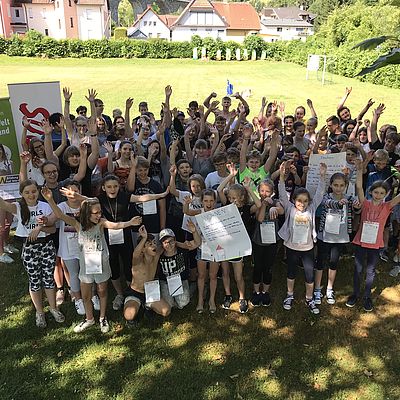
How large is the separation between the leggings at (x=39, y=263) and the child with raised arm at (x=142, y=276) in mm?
1042

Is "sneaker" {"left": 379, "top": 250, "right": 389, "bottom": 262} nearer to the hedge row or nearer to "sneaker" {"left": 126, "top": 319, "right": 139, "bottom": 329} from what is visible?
"sneaker" {"left": 126, "top": 319, "right": 139, "bottom": 329}

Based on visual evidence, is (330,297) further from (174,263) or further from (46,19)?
(46,19)

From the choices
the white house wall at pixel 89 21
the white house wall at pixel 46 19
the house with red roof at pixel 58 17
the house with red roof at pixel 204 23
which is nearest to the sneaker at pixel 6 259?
the house with red roof at pixel 58 17

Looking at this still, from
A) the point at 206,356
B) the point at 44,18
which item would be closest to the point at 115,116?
the point at 206,356

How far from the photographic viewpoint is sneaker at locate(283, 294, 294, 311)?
570cm

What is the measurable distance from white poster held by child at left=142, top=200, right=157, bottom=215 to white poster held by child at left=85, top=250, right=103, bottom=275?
3.09ft

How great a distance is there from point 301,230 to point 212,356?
6.47 feet

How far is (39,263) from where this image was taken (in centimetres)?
512

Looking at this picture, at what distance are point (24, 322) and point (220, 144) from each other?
13.4 ft

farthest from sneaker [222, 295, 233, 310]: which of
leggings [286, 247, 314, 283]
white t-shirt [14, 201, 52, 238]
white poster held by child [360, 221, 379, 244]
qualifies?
white t-shirt [14, 201, 52, 238]

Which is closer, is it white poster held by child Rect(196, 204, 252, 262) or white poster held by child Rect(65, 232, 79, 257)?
white poster held by child Rect(196, 204, 252, 262)

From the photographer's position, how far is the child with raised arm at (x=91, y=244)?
4.84 meters

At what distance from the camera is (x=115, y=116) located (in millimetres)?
8203

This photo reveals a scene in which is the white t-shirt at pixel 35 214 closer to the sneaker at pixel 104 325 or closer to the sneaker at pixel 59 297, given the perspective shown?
the sneaker at pixel 59 297
